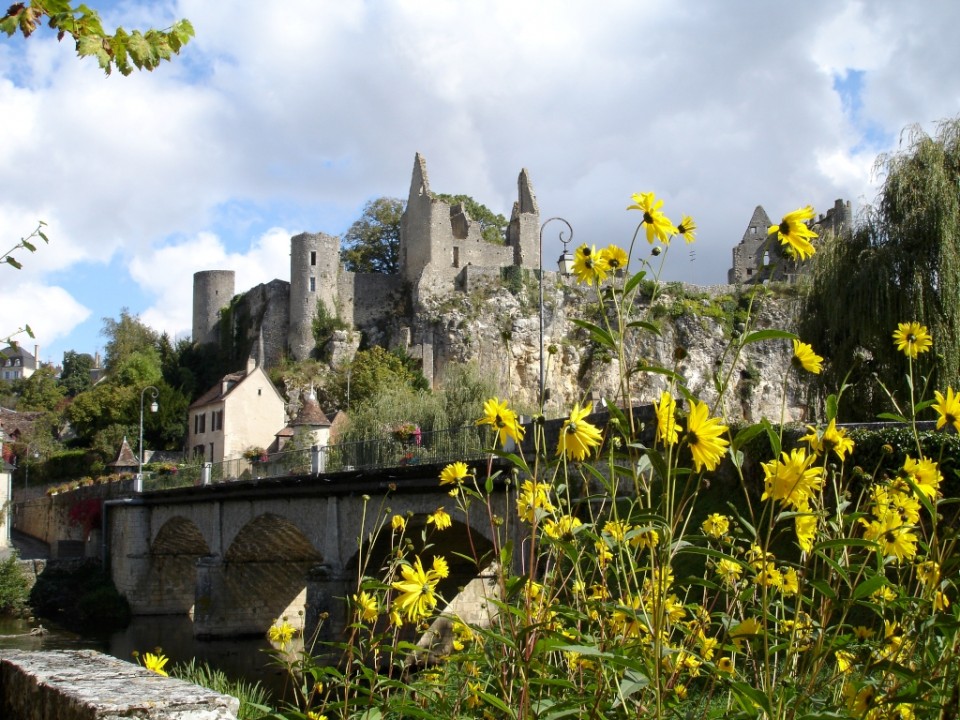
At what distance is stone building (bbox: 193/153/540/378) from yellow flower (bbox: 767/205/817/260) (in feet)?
171

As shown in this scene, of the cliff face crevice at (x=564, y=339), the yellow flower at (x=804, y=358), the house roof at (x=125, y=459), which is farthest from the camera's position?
the cliff face crevice at (x=564, y=339)

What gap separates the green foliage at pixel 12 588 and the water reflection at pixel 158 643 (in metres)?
0.95

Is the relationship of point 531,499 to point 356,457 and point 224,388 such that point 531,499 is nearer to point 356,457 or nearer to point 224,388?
point 356,457

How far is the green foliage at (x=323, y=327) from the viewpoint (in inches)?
2229

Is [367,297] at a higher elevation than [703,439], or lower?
higher

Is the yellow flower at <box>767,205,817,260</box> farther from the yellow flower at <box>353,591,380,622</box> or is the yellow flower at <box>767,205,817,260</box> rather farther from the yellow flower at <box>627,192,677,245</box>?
the yellow flower at <box>353,591,380,622</box>

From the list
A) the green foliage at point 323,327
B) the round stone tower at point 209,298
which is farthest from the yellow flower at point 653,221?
the round stone tower at point 209,298

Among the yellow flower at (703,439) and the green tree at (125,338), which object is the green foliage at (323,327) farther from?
the yellow flower at (703,439)

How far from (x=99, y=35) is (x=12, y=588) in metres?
36.8

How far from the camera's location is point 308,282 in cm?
5769

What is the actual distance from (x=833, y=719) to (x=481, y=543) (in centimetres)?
1897

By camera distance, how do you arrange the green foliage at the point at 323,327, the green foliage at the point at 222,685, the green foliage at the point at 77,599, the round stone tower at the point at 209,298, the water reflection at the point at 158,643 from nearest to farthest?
the green foliage at the point at 222,685, the water reflection at the point at 158,643, the green foliage at the point at 77,599, the green foliage at the point at 323,327, the round stone tower at the point at 209,298

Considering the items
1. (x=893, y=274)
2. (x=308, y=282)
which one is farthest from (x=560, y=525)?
(x=308, y=282)

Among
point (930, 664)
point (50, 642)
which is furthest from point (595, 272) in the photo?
point (50, 642)
